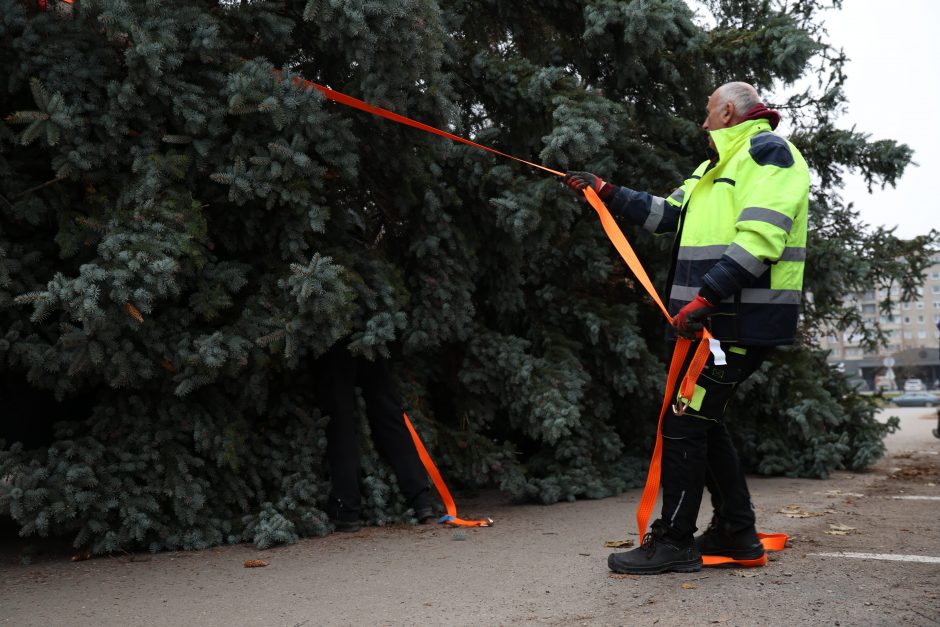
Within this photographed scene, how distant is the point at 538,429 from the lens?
19.0 ft

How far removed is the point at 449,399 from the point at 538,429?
2.94ft

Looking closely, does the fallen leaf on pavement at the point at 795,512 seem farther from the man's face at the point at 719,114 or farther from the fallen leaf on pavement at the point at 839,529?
the man's face at the point at 719,114

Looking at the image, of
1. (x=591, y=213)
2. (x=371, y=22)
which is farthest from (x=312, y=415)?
(x=591, y=213)

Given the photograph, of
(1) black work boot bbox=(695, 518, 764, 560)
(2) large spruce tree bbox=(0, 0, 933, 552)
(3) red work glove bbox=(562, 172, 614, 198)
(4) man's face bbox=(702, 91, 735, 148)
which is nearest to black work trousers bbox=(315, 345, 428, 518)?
(2) large spruce tree bbox=(0, 0, 933, 552)

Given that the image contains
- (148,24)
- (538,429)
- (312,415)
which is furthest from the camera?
(538,429)

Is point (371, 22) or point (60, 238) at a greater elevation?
point (371, 22)

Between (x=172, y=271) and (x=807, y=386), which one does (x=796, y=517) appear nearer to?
(x=807, y=386)

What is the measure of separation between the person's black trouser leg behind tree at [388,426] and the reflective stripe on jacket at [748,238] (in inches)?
87.5

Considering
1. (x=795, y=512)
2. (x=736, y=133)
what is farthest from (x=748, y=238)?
(x=795, y=512)

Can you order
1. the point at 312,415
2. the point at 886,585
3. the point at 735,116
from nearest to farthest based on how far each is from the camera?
the point at 886,585 < the point at 735,116 < the point at 312,415

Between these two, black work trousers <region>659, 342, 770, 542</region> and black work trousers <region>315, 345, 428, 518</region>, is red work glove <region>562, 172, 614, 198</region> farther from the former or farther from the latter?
black work trousers <region>315, 345, 428, 518</region>

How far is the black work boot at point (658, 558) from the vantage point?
3.69 meters

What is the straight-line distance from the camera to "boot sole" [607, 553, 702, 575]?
145 inches

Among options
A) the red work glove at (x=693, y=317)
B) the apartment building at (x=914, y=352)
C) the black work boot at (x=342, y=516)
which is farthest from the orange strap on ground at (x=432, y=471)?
the apartment building at (x=914, y=352)
